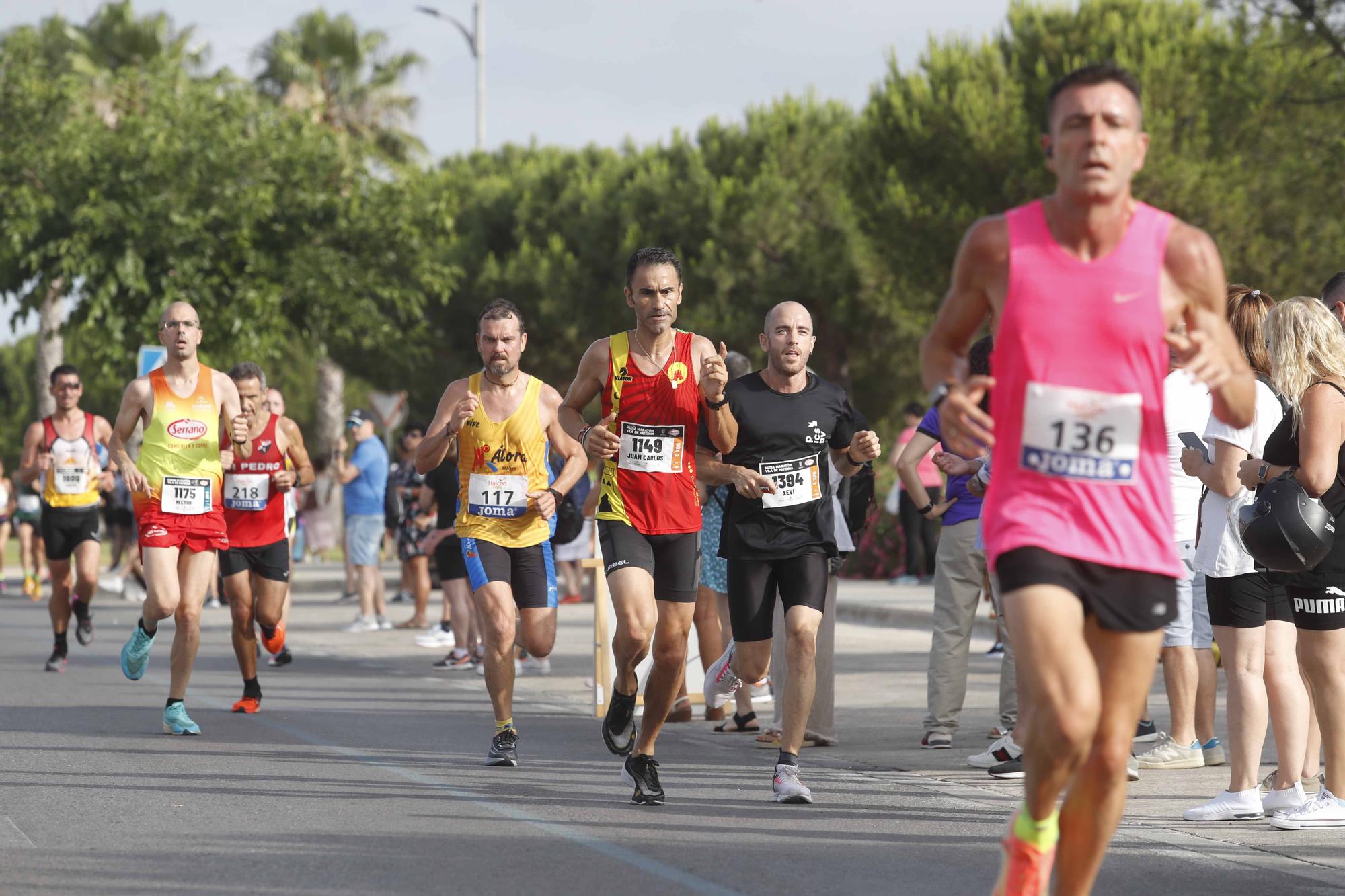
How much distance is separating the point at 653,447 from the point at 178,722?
3713 mm

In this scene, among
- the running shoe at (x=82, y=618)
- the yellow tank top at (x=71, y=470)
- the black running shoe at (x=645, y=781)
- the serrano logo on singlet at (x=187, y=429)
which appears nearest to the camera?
the black running shoe at (x=645, y=781)

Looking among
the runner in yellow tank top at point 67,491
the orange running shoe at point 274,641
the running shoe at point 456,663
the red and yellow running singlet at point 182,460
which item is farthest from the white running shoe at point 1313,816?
the runner in yellow tank top at point 67,491

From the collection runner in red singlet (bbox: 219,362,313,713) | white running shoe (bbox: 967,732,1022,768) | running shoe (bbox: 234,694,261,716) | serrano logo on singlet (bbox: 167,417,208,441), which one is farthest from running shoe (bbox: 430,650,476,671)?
white running shoe (bbox: 967,732,1022,768)

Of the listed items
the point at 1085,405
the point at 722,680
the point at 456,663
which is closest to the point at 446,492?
the point at 456,663

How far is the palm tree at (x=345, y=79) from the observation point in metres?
46.4

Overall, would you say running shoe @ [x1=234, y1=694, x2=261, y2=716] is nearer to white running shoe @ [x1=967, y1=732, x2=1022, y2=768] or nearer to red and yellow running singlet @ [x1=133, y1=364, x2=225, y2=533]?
red and yellow running singlet @ [x1=133, y1=364, x2=225, y2=533]

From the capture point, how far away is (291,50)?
1842 inches

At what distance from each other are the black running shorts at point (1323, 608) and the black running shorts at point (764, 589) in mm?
1974

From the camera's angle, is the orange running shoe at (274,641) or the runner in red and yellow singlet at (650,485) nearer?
the runner in red and yellow singlet at (650,485)

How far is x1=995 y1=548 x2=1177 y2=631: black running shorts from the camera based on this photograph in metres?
4.24

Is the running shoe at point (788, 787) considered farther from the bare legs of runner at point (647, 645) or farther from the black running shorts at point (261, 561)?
the black running shorts at point (261, 561)

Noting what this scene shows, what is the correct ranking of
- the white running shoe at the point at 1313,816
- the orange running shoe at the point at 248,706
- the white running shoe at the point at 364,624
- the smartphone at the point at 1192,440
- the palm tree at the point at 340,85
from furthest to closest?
the palm tree at the point at 340,85 → the white running shoe at the point at 364,624 → the orange running shoe at the point at 248,706 → the smartphone at the point at 1192,440 → the white running shoe at the point at 1313,816

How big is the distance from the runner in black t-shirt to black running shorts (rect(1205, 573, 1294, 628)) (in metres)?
1.55

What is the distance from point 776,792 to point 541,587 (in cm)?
→ 179
